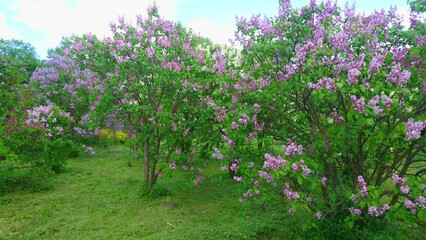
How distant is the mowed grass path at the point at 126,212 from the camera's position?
5906mm

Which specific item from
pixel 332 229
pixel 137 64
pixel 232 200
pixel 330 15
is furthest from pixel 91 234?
pixel 330 15

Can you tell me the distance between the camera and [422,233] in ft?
18.2

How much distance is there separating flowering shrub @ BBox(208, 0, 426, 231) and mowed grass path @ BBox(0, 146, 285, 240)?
1223 mm

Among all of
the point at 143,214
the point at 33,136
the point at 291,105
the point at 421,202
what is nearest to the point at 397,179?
the point at 421,202

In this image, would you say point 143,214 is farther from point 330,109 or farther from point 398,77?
point 398,77

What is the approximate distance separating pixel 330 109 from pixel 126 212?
15.3ft

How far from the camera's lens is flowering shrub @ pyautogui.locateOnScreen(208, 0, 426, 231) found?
383 cm

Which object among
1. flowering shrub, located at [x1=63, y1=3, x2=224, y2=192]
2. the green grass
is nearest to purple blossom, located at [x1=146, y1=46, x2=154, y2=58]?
flowering shrub, located at [x1=63, y1=3, x2=224, y2=192]

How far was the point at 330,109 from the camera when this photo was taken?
545 centimetres

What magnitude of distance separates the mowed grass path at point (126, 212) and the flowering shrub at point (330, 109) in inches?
48.1

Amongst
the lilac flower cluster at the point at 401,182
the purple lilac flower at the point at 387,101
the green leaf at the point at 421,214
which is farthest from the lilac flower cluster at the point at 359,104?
the green leaf at the point at 421,214

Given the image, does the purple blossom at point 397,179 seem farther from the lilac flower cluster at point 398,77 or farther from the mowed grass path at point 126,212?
the mowed grass path at point 126,212

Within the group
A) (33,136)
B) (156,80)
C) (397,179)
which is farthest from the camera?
(33,136)

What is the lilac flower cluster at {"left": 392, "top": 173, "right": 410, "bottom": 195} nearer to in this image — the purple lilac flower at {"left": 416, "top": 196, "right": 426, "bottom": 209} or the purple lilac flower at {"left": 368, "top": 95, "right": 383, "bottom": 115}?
the purple lilac flower at {"left": 416, "top": 196, "right": 426, "bottom": 209}
